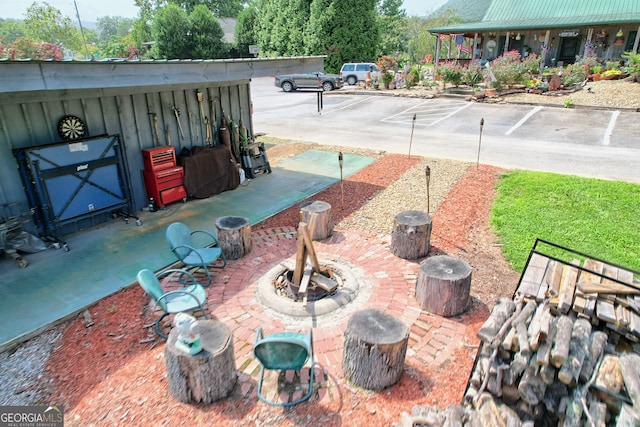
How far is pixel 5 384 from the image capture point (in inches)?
161

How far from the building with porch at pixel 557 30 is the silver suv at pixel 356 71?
4.94 meters

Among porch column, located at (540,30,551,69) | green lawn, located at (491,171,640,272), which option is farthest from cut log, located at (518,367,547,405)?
porch column, located at (540,30,551,69)

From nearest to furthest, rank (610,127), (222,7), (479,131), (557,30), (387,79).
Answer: (610,127), (479,131), (387,79), (557,30), (222,7)

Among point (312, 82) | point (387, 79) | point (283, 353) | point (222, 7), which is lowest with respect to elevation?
point (283, 353)

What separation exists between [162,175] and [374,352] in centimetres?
601

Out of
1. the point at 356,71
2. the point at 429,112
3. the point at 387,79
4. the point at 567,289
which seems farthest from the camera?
the point at 356,71

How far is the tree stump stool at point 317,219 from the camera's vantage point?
270 inches

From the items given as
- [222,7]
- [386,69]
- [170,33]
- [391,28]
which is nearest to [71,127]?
→ [386,69]

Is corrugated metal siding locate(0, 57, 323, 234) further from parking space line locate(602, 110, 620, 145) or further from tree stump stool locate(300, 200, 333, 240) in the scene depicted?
parking space line locate(602, 110, 620, 145)

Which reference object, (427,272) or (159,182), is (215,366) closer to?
(427,272)

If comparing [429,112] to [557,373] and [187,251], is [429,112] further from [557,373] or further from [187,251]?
[557,373]

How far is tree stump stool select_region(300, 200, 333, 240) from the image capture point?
22.5 ft

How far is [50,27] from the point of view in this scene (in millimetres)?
44375

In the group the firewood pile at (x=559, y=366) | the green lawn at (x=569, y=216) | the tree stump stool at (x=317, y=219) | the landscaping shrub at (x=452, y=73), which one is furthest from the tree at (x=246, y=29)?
the firewood pile at (x=559, y=366)
